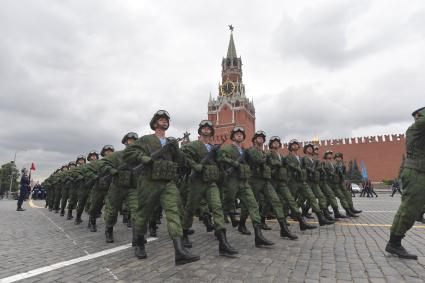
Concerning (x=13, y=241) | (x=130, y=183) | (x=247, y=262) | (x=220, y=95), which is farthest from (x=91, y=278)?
(x=220, y=95)

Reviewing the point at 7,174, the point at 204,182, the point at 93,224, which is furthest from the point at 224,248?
the point at 7,174

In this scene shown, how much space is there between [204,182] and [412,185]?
3.21m

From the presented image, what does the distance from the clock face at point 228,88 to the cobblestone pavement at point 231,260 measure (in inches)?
3258

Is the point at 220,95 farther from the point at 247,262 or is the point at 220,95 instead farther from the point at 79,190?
the point at 247,262

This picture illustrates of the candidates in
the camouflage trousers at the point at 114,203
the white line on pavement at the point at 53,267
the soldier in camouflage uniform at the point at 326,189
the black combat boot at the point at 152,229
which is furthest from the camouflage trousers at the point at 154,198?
the soldier in camouflage uniform at the point at 326,189

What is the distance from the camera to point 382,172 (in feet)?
226

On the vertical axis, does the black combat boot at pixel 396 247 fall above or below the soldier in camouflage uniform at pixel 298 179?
below

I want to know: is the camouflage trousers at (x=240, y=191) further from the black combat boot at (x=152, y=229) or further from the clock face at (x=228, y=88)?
the clock face at (x=228, y=88)

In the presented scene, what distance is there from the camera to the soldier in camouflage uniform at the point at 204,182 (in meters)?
5.16

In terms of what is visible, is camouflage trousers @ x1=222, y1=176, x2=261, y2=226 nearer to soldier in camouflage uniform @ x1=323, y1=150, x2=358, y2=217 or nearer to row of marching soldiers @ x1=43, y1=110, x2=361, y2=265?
row of marching soldiers @ x1=43, y1=110, x2=361, y2=265

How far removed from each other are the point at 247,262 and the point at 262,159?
2.70 metres

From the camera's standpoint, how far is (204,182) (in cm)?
564

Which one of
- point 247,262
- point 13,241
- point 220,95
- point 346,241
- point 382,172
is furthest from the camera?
point 220,95

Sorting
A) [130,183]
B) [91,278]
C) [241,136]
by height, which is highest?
[241,136]
